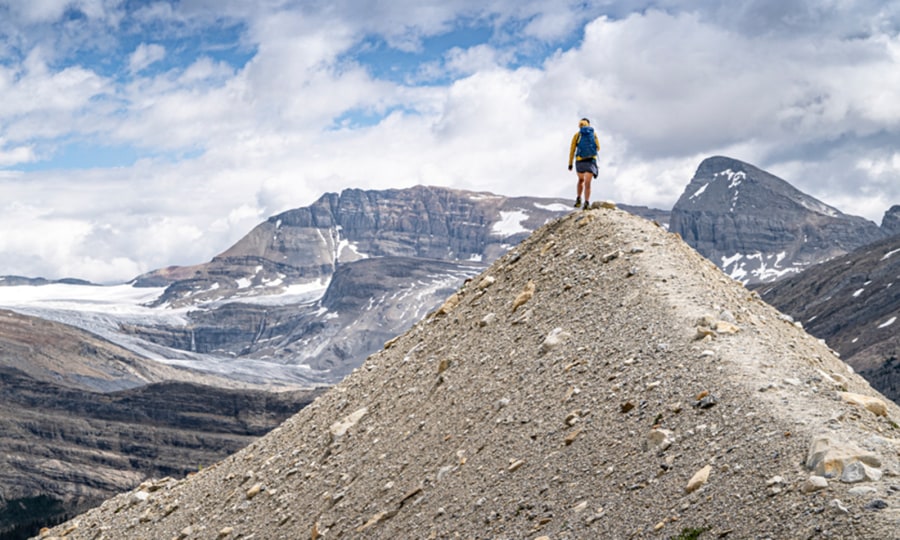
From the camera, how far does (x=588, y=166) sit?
29.4m

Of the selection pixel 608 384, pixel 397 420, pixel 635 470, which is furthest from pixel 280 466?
pixel 635 470

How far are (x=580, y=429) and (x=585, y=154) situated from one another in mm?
12113

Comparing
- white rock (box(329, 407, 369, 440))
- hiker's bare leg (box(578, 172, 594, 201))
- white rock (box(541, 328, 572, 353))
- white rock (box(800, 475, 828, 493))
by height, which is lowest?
white rock (box(329, 407, 369, 440))

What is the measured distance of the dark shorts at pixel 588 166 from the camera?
2934cm

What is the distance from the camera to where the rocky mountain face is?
1526 centimetres

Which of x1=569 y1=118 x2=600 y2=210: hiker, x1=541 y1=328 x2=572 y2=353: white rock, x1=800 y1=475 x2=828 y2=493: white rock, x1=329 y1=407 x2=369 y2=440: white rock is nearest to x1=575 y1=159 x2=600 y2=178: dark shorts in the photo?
x1=569 y1=118 x2=600 y2=210: hiker

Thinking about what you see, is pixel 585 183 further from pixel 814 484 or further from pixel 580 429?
pixel 814 484

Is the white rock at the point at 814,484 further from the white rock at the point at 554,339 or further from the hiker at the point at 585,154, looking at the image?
the hiker at the point at 585,154

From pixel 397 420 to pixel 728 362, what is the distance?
9047mm

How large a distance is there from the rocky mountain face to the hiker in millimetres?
1131

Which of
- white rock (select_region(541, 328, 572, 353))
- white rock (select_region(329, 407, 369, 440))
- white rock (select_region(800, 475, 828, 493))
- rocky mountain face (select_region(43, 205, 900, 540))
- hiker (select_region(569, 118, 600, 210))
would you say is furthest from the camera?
hiker (select_region(569, 118, 600, 210))

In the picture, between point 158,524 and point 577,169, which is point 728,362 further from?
point 158,524

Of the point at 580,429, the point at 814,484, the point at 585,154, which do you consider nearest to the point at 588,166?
the point at 585,154

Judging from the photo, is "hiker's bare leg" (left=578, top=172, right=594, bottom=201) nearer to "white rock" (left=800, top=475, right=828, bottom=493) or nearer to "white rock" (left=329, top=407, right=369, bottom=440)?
"white rock" (left=329, top=407, right=369, bottom=440)
